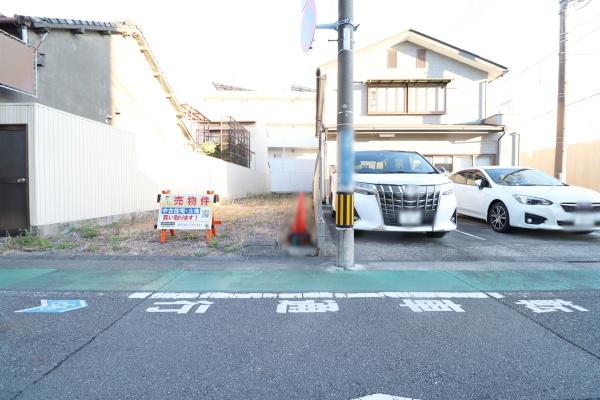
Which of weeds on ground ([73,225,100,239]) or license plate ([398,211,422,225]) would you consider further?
weeds on ground ([73,225,100,239])

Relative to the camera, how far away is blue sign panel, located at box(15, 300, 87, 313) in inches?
134

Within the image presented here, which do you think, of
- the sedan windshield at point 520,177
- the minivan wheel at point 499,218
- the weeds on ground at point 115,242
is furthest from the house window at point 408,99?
the weeds on ground at point 115,242

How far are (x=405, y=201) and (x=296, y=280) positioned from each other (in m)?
2.37

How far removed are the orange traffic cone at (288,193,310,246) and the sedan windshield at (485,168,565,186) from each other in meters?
6.25

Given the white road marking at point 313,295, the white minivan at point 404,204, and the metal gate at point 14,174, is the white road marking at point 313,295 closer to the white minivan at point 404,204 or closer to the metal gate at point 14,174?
the white minivan at point 404,204

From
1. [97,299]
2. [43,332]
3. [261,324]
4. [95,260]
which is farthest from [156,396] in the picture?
[95,260]

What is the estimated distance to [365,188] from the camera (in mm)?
5828

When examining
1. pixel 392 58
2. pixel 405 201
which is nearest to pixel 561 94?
pixel 392 58

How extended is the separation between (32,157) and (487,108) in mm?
15470

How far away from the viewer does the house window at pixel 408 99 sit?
47.2ft

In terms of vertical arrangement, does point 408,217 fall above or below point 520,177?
below

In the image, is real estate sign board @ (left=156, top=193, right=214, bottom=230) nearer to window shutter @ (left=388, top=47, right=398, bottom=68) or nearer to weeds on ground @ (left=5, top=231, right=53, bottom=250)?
weeds on ground @ (left=5, top=231, right=53, bottom=250)

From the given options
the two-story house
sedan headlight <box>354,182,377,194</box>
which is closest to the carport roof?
the two-story house

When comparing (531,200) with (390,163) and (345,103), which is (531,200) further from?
(345,103)
